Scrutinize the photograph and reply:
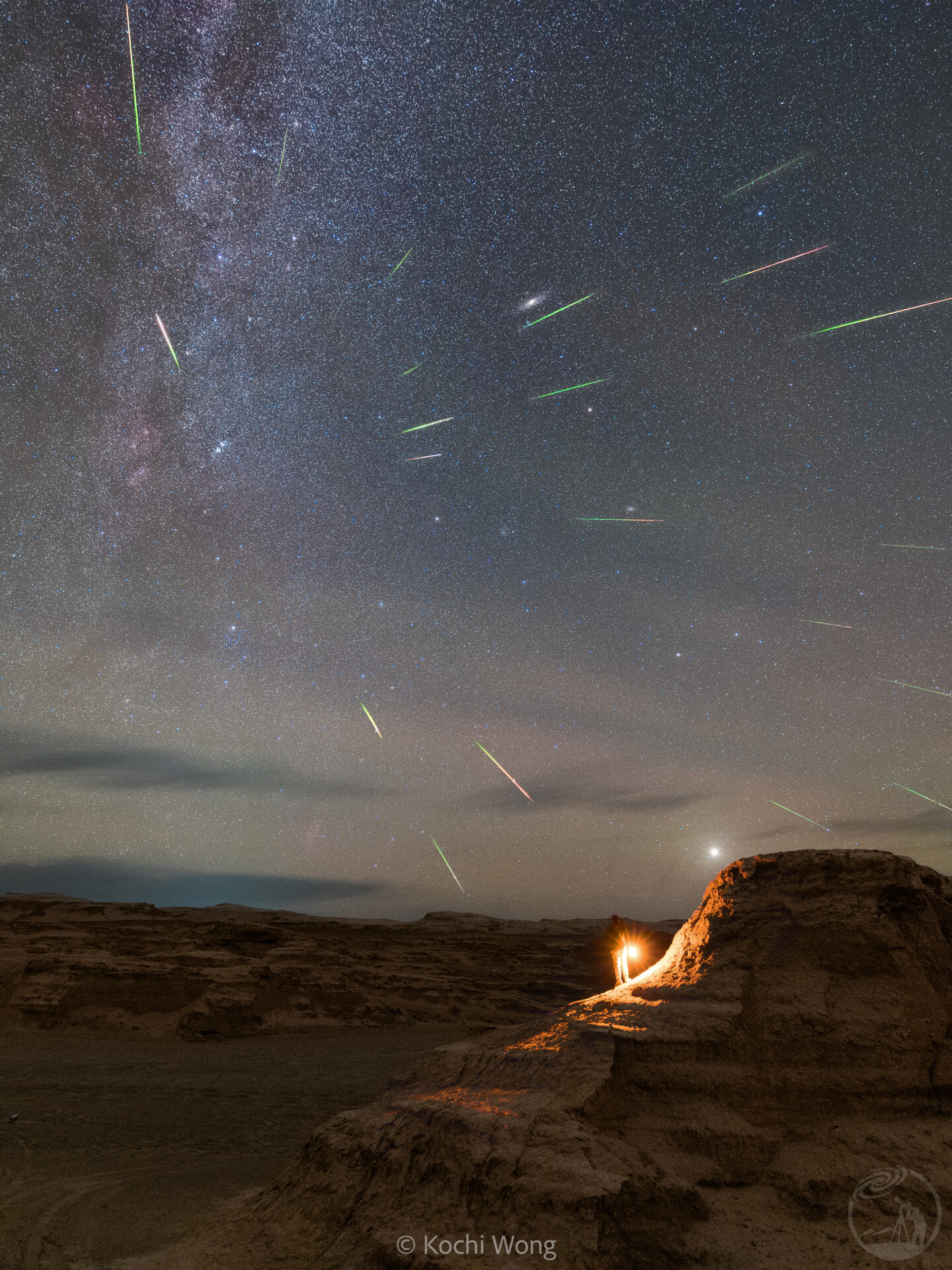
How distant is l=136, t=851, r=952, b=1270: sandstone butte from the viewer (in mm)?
5023

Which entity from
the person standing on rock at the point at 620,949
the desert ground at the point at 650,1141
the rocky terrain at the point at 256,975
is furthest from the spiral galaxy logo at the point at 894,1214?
the rocky terrain at the point at 256,975

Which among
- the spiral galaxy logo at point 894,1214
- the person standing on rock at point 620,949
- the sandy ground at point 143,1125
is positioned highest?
the person standing on rock at point 620,949

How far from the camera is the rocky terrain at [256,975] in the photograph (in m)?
20.6

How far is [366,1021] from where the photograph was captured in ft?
74.1

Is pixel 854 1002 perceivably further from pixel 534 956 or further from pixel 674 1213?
pixel 534 956

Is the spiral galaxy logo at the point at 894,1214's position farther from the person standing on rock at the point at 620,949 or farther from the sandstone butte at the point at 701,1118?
the person standing on rock at the point at 620,949

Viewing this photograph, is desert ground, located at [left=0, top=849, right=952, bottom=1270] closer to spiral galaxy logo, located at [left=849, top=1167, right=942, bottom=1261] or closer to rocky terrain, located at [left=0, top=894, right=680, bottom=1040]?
spiral galaxy logo, located at [left=849, top=1167, right=942, bottom=1261]

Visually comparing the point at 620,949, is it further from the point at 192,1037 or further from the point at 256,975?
the point at 256,975

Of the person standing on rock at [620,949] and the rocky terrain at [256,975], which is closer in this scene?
the person standing on rock at [620,949]

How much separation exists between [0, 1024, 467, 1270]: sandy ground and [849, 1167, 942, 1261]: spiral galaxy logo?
224 inches

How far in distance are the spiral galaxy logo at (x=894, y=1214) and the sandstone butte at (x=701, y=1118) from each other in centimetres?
7

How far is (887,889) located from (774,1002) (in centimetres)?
152

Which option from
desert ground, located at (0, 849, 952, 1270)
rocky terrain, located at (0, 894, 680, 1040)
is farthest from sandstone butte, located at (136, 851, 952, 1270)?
rocky terrain, located at (0, 894, 680, 1040)

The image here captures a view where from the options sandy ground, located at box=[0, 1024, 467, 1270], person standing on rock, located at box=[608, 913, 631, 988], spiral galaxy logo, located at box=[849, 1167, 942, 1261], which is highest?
person standing on rock, located at box=[608, 913, 631, 988]
